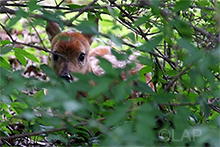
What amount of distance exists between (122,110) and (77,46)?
364 centimetres

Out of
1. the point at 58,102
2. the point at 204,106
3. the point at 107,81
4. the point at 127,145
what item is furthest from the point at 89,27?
the point at 204,106

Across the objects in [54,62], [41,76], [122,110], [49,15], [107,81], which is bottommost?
[41,76]

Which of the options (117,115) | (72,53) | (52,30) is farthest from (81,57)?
(117,115)

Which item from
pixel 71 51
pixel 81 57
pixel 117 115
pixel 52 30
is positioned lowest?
pixel 81 57

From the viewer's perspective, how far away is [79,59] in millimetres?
5262

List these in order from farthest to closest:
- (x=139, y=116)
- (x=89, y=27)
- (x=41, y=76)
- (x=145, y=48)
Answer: (x=41, y=76) → (x=145, y=48) → (x=89, y=27) → (x=139, y=116)

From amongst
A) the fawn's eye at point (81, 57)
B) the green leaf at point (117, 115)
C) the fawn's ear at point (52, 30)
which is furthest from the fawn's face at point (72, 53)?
the green leaf at point (117, 115)

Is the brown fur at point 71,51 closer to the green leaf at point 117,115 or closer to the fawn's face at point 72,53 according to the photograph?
the fawn's face at point 72,53

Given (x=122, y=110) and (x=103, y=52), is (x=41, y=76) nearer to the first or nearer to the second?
(x=103, y=52)

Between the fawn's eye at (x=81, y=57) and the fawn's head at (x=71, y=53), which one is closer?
the fawn's head at (x=71, y=53)

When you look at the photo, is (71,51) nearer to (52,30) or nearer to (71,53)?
(71,53)

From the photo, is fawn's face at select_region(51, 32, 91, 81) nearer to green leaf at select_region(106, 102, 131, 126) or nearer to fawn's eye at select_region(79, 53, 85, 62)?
fawn's eye at select_region(79, 53, 85, 62)

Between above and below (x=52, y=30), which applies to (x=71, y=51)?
below

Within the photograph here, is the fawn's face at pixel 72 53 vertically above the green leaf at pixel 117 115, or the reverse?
the green leaf at pixel 117 115
